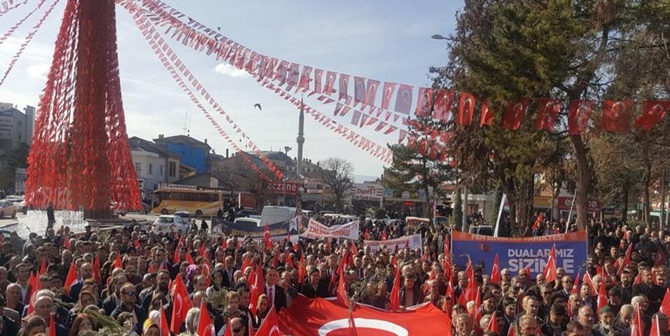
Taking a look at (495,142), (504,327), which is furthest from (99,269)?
(495,142)

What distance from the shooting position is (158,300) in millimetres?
7641

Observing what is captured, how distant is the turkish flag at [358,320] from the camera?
328 inches

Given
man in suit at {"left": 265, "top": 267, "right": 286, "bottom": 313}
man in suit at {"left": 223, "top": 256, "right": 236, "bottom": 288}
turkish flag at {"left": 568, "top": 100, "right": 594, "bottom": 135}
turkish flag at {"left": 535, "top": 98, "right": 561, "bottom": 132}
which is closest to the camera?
man in suit at {"left": 265, "top": 267, "right": 286, "bottom": 313}

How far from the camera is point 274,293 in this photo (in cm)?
895

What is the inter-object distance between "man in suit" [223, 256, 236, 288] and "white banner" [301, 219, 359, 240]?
26.6ft

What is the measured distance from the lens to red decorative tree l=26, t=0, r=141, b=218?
2148 cm

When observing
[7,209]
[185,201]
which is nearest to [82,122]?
[7,209]

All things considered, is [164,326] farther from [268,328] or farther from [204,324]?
[268,328]

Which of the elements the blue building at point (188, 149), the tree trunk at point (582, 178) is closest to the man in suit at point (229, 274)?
the tree trunk at point (582, 178)

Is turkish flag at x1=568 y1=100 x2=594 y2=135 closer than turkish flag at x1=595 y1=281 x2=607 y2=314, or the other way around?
turkish flag at x1=595 y1=281 x2=607 y2=314

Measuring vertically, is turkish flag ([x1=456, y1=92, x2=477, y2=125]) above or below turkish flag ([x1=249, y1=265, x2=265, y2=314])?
above

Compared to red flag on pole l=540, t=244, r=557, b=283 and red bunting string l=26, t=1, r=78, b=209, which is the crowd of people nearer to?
red flag on pole l=540, t=244, r=557, b=283

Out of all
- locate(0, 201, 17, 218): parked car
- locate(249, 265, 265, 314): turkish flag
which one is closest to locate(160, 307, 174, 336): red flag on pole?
locate(249, 265, 265, 314): turkish flag

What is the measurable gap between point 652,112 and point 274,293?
9248 millimetres
